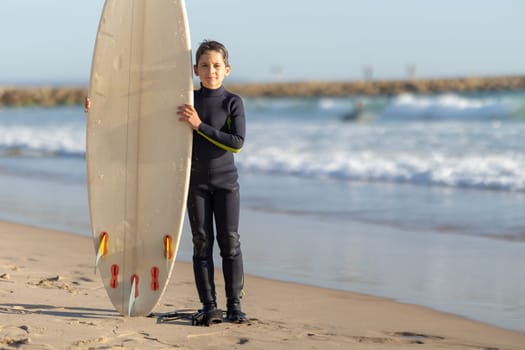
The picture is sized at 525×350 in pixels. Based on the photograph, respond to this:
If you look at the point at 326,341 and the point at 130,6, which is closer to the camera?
the point at 326,341

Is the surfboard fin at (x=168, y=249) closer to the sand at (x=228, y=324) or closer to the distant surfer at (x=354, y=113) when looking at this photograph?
the sand at (x=228, y=324)

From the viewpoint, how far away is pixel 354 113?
109ft

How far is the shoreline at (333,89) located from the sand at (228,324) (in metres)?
50.7

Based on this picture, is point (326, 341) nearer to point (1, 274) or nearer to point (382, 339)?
point (382, 339)

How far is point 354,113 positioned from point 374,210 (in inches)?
986

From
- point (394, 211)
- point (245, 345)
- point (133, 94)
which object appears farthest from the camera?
point (394, 211)

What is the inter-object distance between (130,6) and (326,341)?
1781 millimetres

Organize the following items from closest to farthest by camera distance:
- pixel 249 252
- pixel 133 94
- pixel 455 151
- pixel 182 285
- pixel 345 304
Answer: pixel 133 94 → pixel 345 304 → pixel 182 285 → pixel 249 252 → pixel 455 151

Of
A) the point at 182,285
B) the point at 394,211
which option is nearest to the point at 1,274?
the point at 182,285

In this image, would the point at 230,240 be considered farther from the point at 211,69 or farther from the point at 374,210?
the point at 374,210

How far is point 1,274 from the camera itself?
501cm

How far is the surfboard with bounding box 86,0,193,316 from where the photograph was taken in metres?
4.20

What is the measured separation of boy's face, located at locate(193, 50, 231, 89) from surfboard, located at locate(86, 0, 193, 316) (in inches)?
3.7

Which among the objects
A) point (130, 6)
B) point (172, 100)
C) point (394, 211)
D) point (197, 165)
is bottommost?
point (394, 211)
